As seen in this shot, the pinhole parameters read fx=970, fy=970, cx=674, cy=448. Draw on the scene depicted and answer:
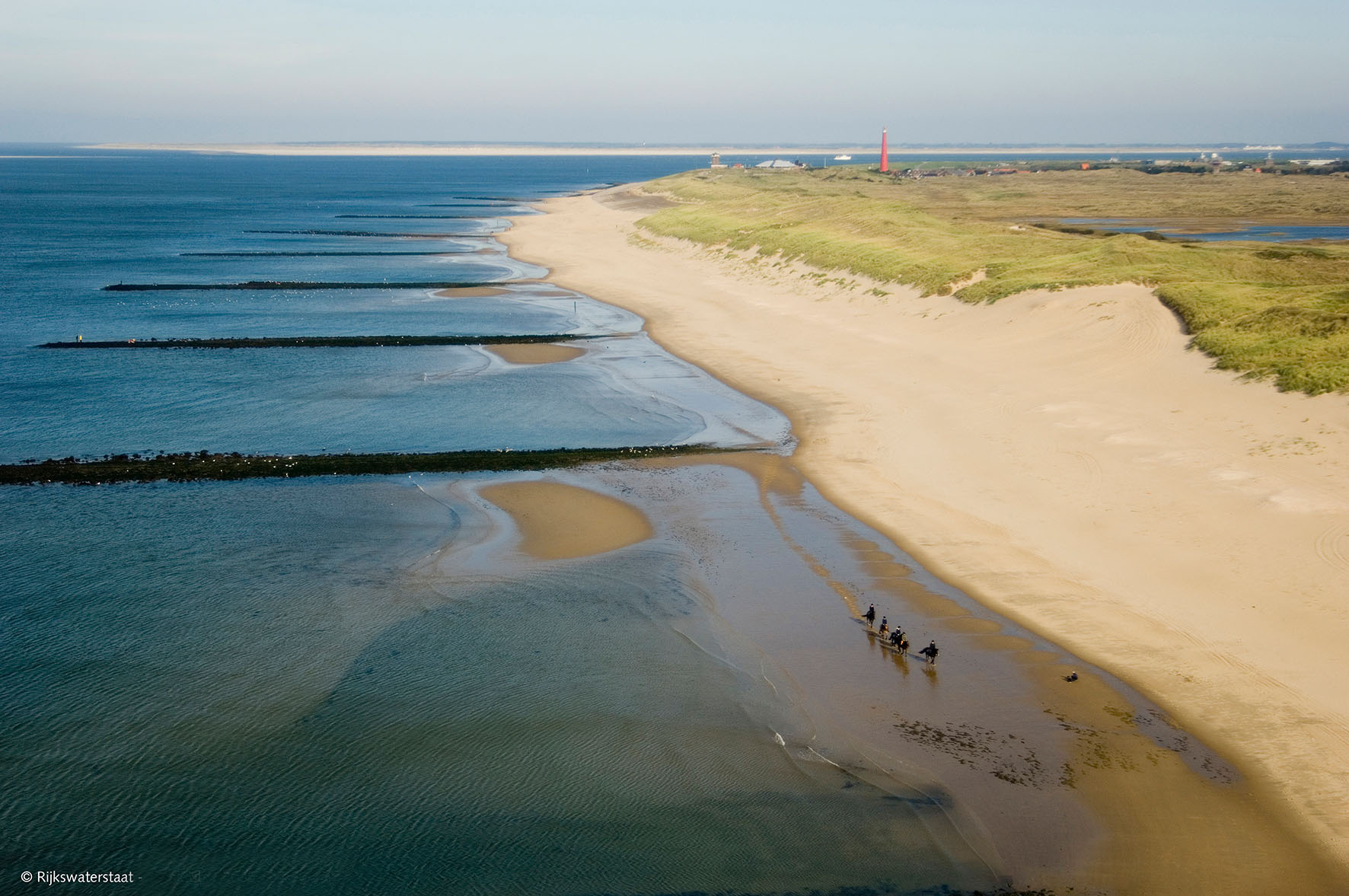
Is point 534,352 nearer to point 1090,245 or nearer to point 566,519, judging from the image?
point 566,519

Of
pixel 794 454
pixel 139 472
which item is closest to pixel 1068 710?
pixel 794 454

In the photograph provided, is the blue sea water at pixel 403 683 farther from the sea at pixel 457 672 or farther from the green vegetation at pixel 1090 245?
the green vegetation at pixel 1090 245

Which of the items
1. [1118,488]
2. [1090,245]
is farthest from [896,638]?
[1090,245]

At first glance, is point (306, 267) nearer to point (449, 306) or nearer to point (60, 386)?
point (449, 306)

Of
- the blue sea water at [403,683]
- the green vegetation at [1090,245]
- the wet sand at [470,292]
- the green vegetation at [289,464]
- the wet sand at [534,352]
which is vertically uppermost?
the green vegetation at [1090,245]

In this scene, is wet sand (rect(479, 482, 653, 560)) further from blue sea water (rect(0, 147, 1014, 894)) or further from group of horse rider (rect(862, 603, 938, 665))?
group of horse rider (rect(862, 603, 938, 665))

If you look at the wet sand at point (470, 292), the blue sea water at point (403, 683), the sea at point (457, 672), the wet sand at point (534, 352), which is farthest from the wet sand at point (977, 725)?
the wet sand at point (470, 292)
